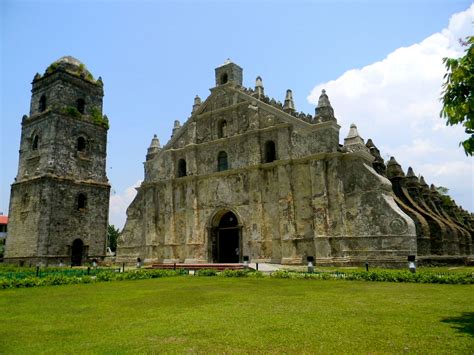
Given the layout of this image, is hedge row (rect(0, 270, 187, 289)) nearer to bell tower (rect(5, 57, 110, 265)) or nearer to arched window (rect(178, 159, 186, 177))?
arched window (rect(178, 159, 186, 177))

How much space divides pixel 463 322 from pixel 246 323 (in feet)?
12.5

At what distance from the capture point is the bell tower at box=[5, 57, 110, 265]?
31.4 meters

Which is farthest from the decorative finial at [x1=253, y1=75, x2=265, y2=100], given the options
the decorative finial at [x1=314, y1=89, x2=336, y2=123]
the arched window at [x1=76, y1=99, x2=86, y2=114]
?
the arched window at [x1=76, y1=99, x2=86, y2=114]

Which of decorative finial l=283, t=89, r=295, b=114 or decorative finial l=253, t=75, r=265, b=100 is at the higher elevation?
decorative finial l=253, t=75, r=265, b=100

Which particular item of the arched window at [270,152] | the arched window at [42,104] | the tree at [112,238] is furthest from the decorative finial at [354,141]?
the tree at [112,238]

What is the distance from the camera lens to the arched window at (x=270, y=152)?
25453 mm

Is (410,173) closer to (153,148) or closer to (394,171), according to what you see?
(394,171)

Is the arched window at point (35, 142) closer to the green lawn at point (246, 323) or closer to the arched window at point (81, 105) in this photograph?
the arched window at point (81, 105)

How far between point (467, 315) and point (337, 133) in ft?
55.0

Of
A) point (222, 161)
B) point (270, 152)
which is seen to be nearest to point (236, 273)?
point (270, 152)

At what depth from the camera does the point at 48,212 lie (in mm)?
31094

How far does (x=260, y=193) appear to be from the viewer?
2464 cm

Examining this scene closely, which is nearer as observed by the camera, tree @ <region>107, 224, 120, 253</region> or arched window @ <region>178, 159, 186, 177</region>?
arched window @ <region>178, 159, 186, 177</region>

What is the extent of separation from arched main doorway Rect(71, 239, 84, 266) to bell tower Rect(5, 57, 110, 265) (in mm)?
81
